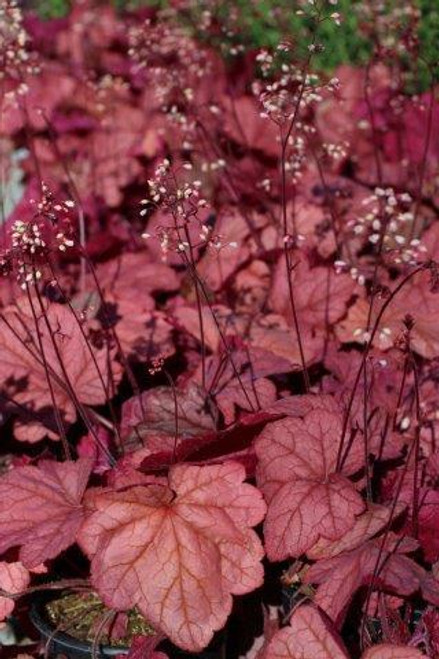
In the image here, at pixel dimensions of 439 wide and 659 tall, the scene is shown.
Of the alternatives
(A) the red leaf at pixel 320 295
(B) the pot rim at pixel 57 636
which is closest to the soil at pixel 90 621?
(B) the pot rim at pixel 57 636

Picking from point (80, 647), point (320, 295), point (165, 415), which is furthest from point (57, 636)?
point (320, 295)

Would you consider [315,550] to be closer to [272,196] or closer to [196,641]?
[196,641]

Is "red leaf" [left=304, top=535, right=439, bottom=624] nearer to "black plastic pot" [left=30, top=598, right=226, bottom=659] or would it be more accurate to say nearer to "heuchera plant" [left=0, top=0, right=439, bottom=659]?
"heuchera plant" [left=0, top=0, right=439, bottom=659]

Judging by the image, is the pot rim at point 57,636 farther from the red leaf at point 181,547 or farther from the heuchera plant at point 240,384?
the red leaf at point 181,547

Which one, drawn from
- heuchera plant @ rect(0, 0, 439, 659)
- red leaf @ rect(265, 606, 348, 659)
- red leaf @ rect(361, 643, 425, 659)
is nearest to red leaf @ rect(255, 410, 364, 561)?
heuchera plant @ rect(0, 0, 439, 659)

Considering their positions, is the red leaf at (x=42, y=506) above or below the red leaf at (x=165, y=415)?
below

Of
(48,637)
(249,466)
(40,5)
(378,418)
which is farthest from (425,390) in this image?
(40,5)
